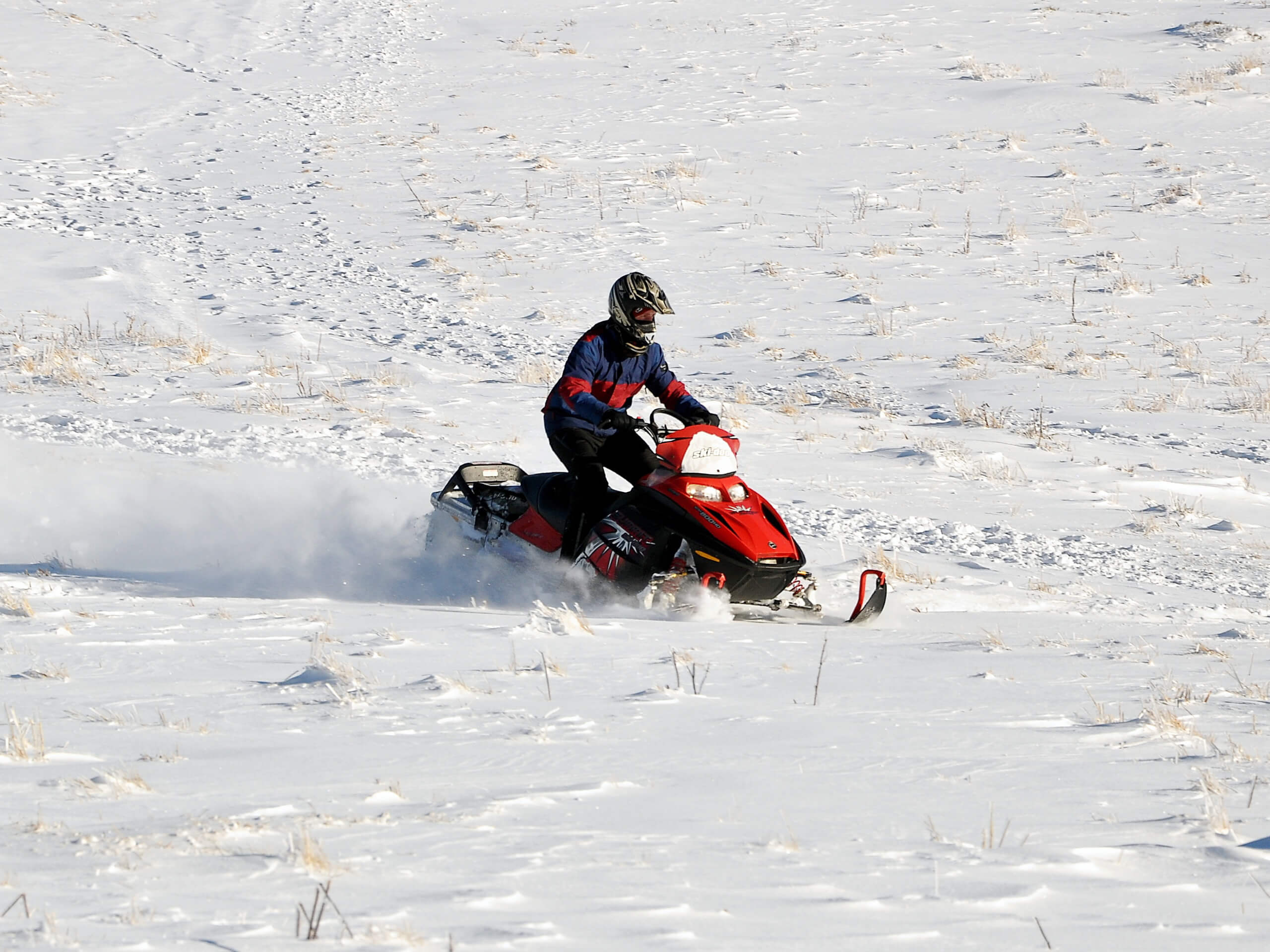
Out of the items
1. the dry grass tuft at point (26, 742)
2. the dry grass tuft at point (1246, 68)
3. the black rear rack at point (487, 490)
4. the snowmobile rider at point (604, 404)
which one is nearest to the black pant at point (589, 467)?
the snowmobile rider at point (604, 404)

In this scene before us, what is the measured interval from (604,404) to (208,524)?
361 centimetres

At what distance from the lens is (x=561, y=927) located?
309 centimetres

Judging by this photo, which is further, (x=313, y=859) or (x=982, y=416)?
(x=982, y=416)

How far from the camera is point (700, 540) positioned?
7418 mm

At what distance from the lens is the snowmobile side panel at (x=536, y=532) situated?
8484 mm

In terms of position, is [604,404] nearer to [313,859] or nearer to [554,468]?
[554,468]

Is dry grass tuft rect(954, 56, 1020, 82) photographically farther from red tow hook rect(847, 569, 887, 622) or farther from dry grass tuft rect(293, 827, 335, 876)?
dry grass tuft rect(293, 827, 335, 876)

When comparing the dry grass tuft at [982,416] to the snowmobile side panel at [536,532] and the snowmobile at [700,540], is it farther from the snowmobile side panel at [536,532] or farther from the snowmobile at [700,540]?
the snowmobile side panel at [536,532]

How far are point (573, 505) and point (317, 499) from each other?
2624 mm

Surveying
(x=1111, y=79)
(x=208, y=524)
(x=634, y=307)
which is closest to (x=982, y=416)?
(x=634, y=307)

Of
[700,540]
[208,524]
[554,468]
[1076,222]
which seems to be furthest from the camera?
[1076,222]

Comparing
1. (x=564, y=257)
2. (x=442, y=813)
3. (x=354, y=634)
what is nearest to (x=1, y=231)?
(x=564, y=257)

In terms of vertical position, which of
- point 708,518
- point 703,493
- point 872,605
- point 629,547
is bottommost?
point 872,605

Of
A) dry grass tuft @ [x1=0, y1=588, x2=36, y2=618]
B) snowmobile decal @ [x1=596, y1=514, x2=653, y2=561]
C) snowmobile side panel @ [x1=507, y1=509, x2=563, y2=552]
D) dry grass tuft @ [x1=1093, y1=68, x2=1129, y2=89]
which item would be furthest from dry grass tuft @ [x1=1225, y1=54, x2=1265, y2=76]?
dry grass tuft @ [x1=0, y1=588, x2=36, y2=618]
